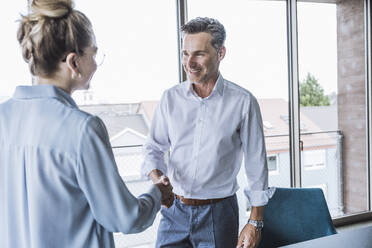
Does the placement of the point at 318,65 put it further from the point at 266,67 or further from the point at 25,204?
the point at 25,204

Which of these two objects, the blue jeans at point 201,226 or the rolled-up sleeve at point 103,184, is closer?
the rolled-up sleeve at point 103,184

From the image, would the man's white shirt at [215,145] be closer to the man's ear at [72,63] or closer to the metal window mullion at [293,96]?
the man's ear at [72,63]

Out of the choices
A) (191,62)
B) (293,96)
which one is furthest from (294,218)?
(293,96)

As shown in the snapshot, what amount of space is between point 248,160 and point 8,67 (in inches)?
71.5

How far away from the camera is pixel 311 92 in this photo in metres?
3.56

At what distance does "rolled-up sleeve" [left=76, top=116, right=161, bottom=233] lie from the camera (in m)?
0.81

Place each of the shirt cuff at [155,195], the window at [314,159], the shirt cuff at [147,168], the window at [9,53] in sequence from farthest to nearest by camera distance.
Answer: the window at [314,159] < the window at [9,53] < the shirt cuff at [147,168] < the shirt cuff at [155,195]

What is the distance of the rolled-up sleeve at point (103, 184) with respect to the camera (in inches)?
31.8

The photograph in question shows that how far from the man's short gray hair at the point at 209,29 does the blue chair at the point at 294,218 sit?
0.86m

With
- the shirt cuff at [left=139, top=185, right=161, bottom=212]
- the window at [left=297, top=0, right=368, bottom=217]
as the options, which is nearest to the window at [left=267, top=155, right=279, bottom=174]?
the window at [left=297, top=0, right=368, bottom=217]

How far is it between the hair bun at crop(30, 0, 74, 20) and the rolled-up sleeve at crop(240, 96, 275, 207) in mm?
973

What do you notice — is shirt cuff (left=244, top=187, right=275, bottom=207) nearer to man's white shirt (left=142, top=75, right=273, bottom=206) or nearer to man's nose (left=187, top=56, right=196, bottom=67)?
man's white shirt (left=142, top=75, right=273, bottom=206)

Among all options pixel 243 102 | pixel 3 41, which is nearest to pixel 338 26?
pixel 243 102

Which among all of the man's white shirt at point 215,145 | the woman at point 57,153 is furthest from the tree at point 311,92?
the woman at point 57,153
